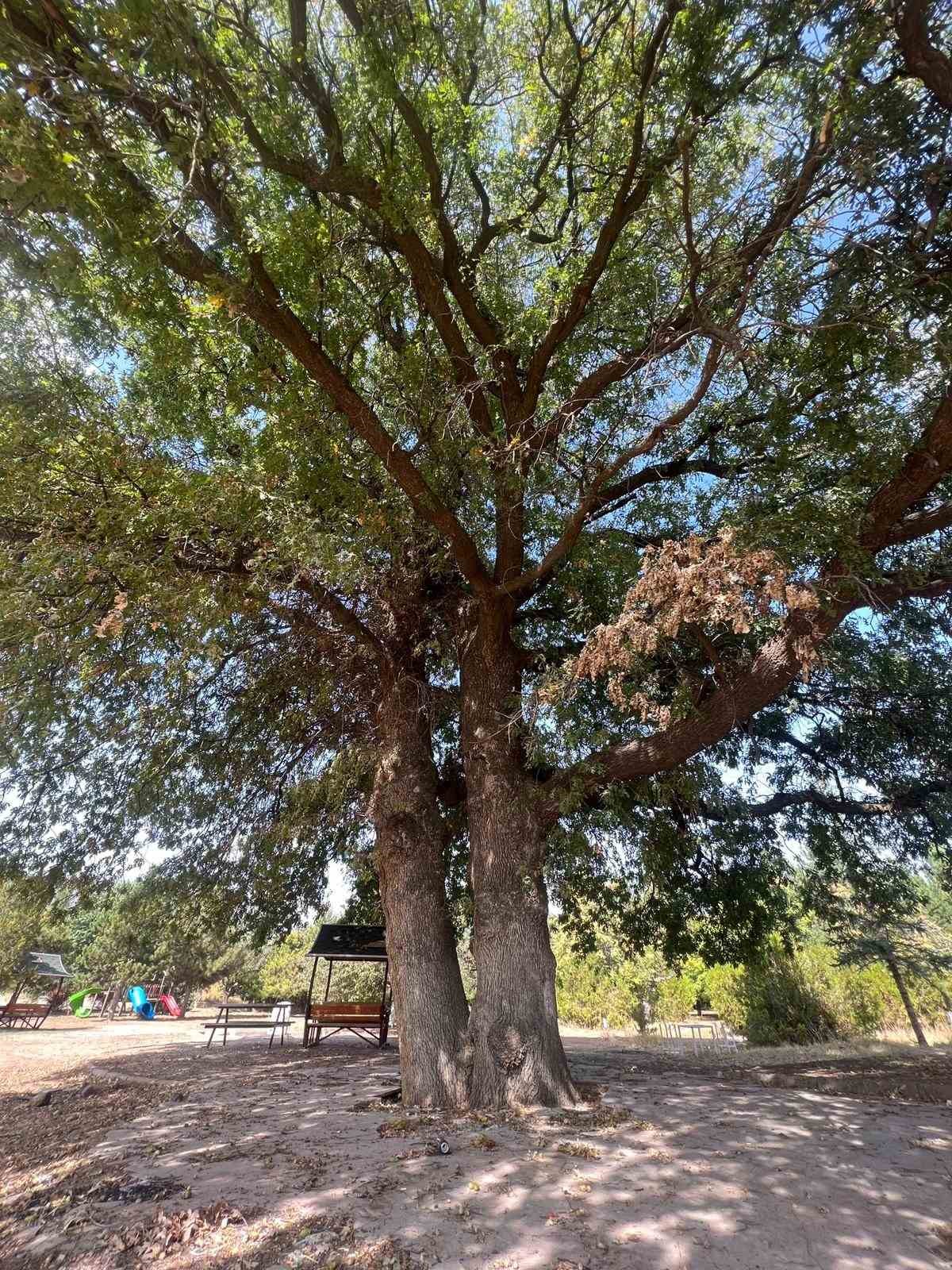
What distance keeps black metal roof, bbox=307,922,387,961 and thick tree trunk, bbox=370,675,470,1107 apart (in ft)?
14.7

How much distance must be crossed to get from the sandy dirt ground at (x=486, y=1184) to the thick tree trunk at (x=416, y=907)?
1.65 feet

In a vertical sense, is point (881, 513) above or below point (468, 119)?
below

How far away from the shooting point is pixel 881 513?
480 cm

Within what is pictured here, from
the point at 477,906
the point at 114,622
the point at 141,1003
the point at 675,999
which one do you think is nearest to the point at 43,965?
the point at 141,1003

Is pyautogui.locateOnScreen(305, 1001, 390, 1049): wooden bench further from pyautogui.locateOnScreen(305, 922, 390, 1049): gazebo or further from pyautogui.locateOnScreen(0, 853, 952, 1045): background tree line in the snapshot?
pyautogui.locateOnScreen(0, 853, 952, 1045): background tree line

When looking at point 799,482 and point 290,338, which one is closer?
point 290,338

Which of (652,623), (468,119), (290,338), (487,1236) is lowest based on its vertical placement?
(487,1236)

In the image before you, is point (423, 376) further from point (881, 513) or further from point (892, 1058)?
point (892, 1058)

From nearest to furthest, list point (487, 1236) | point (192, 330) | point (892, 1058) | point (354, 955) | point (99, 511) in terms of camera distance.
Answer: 1. point (487, 1236)
2. point (99, 511)
3. point (192, 330)
4. point (892, 1058)
5. point (354, 955)

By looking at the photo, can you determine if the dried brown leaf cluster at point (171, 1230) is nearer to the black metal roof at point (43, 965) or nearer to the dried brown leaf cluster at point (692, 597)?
the dried brown leaf cluster at point (692, 597)

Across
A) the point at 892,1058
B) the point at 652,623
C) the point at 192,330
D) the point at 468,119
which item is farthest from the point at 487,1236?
the point at 892,1058

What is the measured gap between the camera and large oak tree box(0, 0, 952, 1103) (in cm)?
416

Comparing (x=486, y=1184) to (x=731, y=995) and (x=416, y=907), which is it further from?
(x=731, y=995)

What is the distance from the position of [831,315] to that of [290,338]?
13.7 ft
